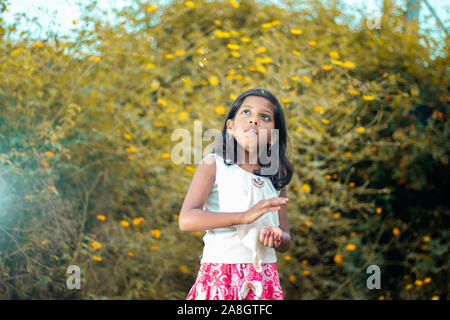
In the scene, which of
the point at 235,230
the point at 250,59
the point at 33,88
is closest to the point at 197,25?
the point at 250,59

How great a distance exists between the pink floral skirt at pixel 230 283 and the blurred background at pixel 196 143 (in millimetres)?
1291

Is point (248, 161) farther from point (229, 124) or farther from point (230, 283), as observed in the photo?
point (230, 283)

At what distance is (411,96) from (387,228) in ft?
3.17

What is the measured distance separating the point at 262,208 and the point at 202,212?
7.5 inches

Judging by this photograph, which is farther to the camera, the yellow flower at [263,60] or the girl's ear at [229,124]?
the yellow flower at [263,60]

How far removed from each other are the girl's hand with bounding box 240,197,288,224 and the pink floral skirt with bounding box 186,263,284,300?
0.22 meters

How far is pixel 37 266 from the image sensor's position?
8.27ft

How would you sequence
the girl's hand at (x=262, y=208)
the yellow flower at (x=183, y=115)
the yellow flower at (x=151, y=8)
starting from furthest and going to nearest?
the yellow flower at (x=151, y=8), the yellow flower at (x=183, y=115), the girl's hand at (x=262, y=208)

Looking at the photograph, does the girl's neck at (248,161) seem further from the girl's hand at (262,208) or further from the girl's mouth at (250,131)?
the girl's hand at (262,208)

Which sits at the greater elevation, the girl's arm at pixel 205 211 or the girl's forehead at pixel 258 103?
the girl's forehead at pixel 258 103

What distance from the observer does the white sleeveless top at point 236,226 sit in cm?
133

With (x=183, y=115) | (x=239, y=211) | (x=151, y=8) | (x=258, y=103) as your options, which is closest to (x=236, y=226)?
(x=239, y=211)

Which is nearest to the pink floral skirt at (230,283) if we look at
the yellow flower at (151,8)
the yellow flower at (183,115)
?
the yellow flower at (183,115)

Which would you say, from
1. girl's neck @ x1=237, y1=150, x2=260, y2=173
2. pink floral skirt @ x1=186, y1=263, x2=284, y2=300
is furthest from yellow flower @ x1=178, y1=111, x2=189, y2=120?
pink floral skirt @ x1=186, y1=263, x2=284, y2=300
